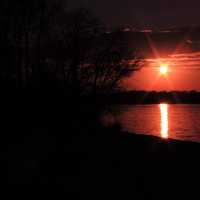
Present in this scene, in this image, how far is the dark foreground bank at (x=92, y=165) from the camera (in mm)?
12508

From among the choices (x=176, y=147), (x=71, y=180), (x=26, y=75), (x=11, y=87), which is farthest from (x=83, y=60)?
(x=71, y=180)

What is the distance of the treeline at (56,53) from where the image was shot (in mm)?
30141

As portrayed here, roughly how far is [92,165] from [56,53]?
73.9 feet

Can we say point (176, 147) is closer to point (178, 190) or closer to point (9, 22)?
point (178, 190)

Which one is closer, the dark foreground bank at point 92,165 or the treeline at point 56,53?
the dark foreground bank at point 92,165

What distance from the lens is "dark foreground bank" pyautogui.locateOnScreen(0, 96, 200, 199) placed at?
12.5m

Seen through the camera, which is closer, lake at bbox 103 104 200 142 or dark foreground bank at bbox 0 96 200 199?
dark foreground bank at bbox 0 96 200 199

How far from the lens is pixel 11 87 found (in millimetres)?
25703

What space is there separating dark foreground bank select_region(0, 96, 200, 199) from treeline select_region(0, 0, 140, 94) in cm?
661

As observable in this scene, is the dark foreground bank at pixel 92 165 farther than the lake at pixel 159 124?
No

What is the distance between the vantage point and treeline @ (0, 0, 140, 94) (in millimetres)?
30141

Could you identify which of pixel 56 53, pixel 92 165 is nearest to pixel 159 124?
pixel 56 53

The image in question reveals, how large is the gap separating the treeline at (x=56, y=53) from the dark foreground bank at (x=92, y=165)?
661 centimetres

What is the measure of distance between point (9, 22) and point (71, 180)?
20246 millimetres
